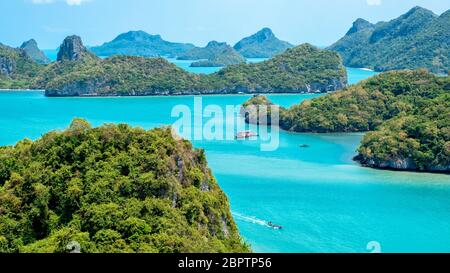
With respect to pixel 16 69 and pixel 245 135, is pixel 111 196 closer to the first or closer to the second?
pixel 245 135

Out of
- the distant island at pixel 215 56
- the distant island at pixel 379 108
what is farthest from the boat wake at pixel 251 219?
the distant island at pixel 215 56

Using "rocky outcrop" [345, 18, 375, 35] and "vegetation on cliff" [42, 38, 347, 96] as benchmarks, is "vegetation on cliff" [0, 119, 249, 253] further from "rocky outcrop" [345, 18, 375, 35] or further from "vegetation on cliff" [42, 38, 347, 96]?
"rocky outcrop" [345, 18, 375, 35]

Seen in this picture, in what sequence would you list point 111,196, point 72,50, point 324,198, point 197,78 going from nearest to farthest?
point 111,196 → point 324,198 → point 197,78 → point 72,50

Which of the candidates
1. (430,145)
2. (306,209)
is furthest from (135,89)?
(306,209)

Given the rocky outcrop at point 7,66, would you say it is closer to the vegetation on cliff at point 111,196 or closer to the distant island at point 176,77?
the distant island at point 176,77

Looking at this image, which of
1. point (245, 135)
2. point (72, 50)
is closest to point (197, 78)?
point (72, 50)

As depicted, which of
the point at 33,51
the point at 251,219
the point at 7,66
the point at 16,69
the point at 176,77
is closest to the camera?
the point at 251,219

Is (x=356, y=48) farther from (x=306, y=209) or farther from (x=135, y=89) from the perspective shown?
(x=306, y=209)
